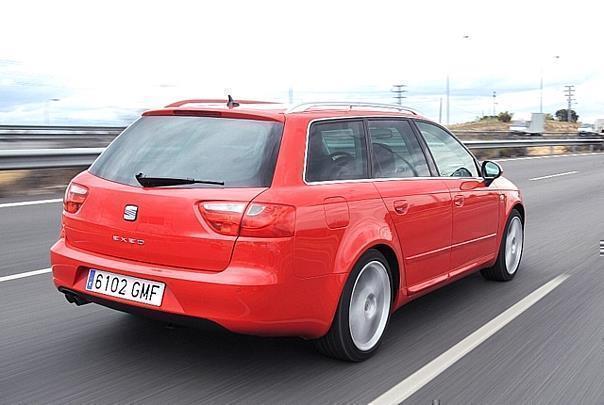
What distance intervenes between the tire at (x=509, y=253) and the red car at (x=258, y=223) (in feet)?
5.73

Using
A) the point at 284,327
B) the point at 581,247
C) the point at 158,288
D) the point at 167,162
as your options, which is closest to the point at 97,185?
the point at 167,162

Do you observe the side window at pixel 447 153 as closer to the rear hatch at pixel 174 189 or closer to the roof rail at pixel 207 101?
the roof rail at pixel 207 101

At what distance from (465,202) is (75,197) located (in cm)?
295

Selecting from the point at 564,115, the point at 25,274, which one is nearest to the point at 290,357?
the point at 25,274

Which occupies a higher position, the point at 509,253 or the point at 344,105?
the point at 344,105

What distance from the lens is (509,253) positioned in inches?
281

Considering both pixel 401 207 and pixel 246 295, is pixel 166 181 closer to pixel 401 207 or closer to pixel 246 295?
pixel 246 295

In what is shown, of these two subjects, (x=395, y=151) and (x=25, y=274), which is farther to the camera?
(x=25, y=274)

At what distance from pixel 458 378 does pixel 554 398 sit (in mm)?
540

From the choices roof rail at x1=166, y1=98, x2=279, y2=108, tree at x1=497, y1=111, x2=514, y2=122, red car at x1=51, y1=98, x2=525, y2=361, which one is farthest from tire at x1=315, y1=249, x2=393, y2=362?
tree at x1=497, y1=111, x2=514, y2=122

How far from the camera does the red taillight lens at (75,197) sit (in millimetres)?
4625

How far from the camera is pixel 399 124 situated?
5496 millimetres

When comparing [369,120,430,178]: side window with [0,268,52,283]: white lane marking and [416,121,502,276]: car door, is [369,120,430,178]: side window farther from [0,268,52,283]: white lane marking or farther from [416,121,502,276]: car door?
[0,268,52,283]: white lane marking

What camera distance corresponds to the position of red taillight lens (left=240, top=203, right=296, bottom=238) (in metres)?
4.02
